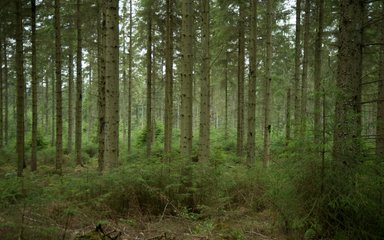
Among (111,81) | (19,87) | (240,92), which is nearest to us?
(111,81)

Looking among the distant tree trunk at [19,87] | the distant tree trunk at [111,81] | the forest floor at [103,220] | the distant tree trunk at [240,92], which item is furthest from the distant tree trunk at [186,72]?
the distant tree trunk at [240,92]

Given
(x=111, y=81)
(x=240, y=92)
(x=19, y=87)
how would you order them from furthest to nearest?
(x=240, y=92), (x=19, y=87), (x=111, y=81)

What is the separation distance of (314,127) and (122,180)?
404cm

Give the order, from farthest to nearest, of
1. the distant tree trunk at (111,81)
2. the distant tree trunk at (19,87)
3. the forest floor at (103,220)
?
the distant tree trunk at (19,87) → the distant tree trunk at (111,81) → the forest floor at (103,220)

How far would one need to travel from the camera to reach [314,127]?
4.78 metres

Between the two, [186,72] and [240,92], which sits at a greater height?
[240,92]

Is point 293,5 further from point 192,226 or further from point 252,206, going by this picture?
point 192,226

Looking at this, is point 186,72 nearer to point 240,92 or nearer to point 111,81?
point 111,81

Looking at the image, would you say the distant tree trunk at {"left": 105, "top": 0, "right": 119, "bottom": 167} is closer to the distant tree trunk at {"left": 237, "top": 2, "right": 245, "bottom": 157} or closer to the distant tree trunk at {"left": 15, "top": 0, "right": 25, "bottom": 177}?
the distant tree trunk at {"left": 15, "top": 0, "right": 25, "bottom": 177}

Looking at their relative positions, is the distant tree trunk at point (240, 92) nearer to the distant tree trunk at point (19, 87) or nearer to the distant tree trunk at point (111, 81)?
the distant tree trunk at point (111, 81)

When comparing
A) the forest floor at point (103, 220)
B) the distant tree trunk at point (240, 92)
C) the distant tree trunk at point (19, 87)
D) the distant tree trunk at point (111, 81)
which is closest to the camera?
the forest floor at point (103, 220)

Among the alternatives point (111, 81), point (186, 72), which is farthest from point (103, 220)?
point (186, 72)

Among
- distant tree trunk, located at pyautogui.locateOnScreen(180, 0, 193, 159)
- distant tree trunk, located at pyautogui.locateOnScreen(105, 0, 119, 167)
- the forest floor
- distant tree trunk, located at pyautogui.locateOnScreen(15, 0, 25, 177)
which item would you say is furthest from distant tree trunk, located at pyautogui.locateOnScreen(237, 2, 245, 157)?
distant tree trunk, located at pyautogui.locateOnScreen(15, 0, 25, 177)

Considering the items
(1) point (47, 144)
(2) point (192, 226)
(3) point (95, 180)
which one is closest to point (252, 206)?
(2) point (192, 226)
